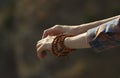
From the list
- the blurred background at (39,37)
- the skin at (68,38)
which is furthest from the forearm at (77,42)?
the blurred background at (39,37)

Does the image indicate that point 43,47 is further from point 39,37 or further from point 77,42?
point 39,37

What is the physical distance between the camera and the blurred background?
310 cm

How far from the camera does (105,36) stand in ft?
2.43

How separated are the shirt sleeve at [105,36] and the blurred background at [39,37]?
7.55 feet

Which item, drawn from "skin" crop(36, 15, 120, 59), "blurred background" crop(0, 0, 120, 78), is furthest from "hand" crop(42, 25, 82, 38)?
"blurred background" crop(0, 0, 120, 78)

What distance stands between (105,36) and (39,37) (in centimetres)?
261

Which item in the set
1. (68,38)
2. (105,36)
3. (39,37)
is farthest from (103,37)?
(39,37)

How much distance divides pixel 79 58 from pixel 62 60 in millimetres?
160

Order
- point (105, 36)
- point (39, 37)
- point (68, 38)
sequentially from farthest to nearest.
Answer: point (39, 37)
point (68, 38)
point (105, 36)

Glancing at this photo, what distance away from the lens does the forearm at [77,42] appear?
794 millimetres

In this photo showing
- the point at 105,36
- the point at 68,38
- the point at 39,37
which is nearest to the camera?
the point at 105,36

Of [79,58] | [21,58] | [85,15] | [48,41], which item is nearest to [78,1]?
[85,15]

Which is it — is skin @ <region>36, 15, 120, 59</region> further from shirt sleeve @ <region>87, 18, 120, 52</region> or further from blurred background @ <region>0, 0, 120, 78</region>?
blurred background @ <region>0, 0, 120, 78</region>

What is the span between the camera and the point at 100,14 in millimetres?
3104
